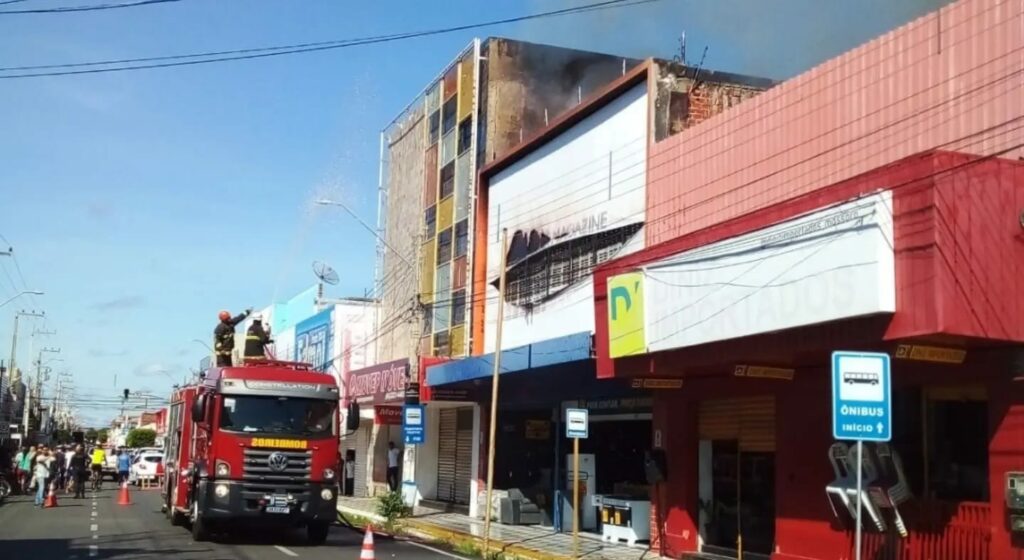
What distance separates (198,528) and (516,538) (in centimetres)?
639

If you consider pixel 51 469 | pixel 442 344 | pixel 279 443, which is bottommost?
pixel 51 469

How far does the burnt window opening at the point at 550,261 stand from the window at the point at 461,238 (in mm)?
2652

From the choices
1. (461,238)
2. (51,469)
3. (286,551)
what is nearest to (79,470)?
(51,469)

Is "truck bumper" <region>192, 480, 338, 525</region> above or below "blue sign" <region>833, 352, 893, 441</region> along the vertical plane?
below

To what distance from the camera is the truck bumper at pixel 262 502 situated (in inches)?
744

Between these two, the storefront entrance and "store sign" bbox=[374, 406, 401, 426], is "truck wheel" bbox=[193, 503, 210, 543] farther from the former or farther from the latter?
"store sign" bbox=[374, 406, 401, 426]

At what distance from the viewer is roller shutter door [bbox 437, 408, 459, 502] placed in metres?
31.8

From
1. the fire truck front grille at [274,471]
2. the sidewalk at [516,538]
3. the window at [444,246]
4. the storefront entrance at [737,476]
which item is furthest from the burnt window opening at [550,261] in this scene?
the fire truck front grille at [274,471]

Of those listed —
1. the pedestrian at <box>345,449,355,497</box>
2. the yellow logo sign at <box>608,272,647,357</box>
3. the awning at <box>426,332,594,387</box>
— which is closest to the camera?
the yellow logo sign at <box>608,272,647,357</box>

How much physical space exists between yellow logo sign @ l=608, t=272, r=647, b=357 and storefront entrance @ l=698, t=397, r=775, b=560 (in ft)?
7.03

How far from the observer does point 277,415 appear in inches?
768

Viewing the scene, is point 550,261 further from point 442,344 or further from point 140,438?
point 140,438

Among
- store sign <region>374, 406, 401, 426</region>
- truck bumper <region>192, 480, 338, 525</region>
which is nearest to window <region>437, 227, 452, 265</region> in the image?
store sign <region>374, 406, 401, 426</region>

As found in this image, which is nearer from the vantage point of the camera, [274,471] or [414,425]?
[274,471]
